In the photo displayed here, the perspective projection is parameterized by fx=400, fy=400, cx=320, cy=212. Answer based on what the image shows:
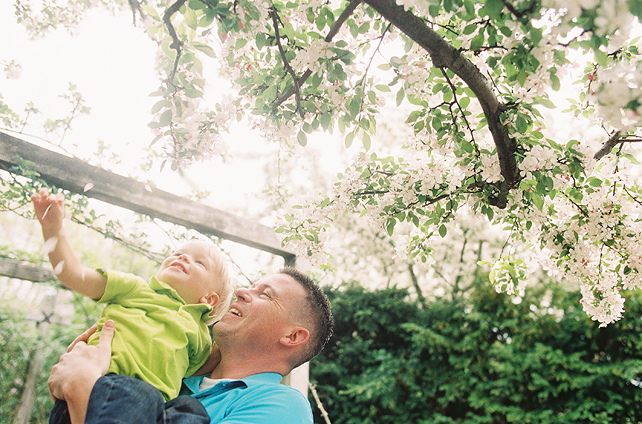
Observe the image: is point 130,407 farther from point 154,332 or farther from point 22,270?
point 22,270

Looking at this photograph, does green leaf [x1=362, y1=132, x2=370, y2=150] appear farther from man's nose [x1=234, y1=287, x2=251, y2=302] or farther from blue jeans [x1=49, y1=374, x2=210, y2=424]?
blue jeans [x1=49, y1=374, x2=210, y2=424]

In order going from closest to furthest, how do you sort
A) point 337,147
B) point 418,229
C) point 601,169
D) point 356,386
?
point 601,169 < point 418,229 < point 356,386 < point 337,147

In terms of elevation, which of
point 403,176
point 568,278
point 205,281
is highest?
point 403,176

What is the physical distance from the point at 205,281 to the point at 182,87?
70 cm

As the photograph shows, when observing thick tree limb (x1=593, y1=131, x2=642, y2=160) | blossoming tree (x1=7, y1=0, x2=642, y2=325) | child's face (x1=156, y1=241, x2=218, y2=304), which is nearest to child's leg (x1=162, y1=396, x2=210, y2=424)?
child's face (x1=156, y1=241, x2=218, y2=304)

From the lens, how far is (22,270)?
2.81 m

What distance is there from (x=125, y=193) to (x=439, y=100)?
1.38m

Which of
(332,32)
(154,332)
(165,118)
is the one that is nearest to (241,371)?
(154,332)

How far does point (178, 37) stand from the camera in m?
1.22

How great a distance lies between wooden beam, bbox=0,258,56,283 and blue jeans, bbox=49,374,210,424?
2.25m

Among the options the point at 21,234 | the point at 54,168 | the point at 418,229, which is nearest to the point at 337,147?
the point at 21,234

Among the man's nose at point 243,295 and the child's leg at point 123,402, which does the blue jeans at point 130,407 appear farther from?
the man's nose at point 243,295

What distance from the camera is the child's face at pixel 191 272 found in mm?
1437

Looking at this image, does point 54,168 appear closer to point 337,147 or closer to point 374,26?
point 374,26
